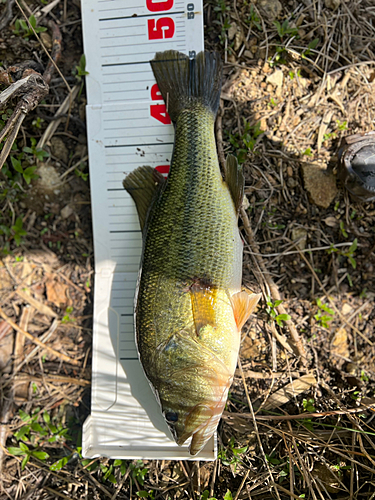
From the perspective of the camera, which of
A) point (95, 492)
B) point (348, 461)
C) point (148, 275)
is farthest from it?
point (95, 492)

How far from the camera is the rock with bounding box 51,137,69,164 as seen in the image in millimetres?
2816

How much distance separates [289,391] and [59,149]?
270 cm

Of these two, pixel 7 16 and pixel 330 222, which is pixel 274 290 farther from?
pixel 7 16

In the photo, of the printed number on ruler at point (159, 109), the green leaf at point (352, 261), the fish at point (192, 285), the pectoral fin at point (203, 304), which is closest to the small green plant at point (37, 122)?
the printed number on ruler at point (159, 109)

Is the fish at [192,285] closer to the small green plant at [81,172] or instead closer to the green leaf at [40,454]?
the small green plant at [81,172]

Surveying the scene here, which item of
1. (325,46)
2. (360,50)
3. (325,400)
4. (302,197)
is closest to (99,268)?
(302,197)

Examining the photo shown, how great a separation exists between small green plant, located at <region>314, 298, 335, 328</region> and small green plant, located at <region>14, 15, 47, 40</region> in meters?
3.13

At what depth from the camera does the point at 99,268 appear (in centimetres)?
275

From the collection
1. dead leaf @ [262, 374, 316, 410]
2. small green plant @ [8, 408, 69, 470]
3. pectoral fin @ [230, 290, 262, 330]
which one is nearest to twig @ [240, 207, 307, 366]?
dead leaf @ [262, 374, 316, 410]

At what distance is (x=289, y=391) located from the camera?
2574 millimetres

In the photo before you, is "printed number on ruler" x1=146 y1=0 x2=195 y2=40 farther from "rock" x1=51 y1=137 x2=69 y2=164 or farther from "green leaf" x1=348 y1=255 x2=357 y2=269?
"green leaf" x1=348 y1=255 x2=357 y2=269

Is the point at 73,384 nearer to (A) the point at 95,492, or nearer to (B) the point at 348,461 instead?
(A) the point at 95,492

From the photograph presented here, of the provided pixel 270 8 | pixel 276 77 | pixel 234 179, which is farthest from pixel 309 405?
pixel 270 8

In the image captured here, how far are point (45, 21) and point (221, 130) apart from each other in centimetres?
173
